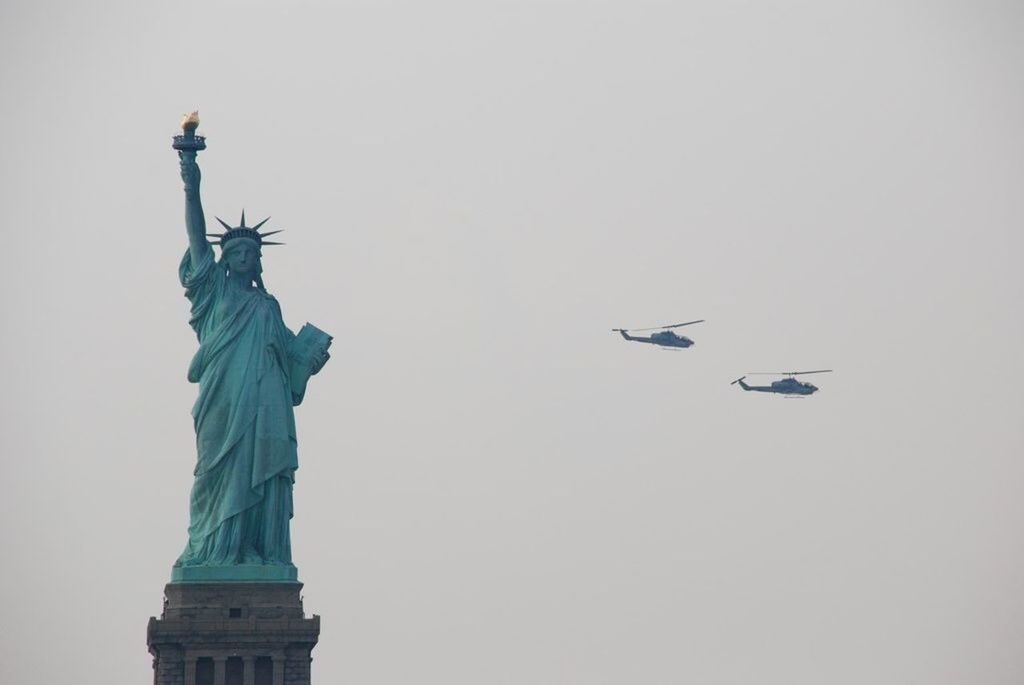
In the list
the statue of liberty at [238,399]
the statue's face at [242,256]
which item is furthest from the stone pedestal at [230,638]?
the statue's face at [242,256]

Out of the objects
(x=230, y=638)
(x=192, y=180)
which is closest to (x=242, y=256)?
(x=192, y=180)

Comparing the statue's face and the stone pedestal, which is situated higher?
the statue's face

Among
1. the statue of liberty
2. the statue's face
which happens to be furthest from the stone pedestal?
the statue's face

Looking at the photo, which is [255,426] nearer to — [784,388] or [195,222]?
[195,222]

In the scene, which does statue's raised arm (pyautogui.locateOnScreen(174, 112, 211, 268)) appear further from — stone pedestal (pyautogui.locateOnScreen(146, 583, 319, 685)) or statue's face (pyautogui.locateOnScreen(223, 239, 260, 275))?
stone pedestal (pyautogui.locateOnScreen(146, 583, 319, 685))

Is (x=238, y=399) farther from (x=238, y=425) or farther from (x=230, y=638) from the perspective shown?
(x=230, y=638)

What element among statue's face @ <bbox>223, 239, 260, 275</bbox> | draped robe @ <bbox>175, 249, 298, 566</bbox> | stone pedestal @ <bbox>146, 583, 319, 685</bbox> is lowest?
stone pedestal @ <bbox>146, 583, 319, 685</bbox>

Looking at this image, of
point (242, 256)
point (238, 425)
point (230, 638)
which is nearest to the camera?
point (230, 638)
